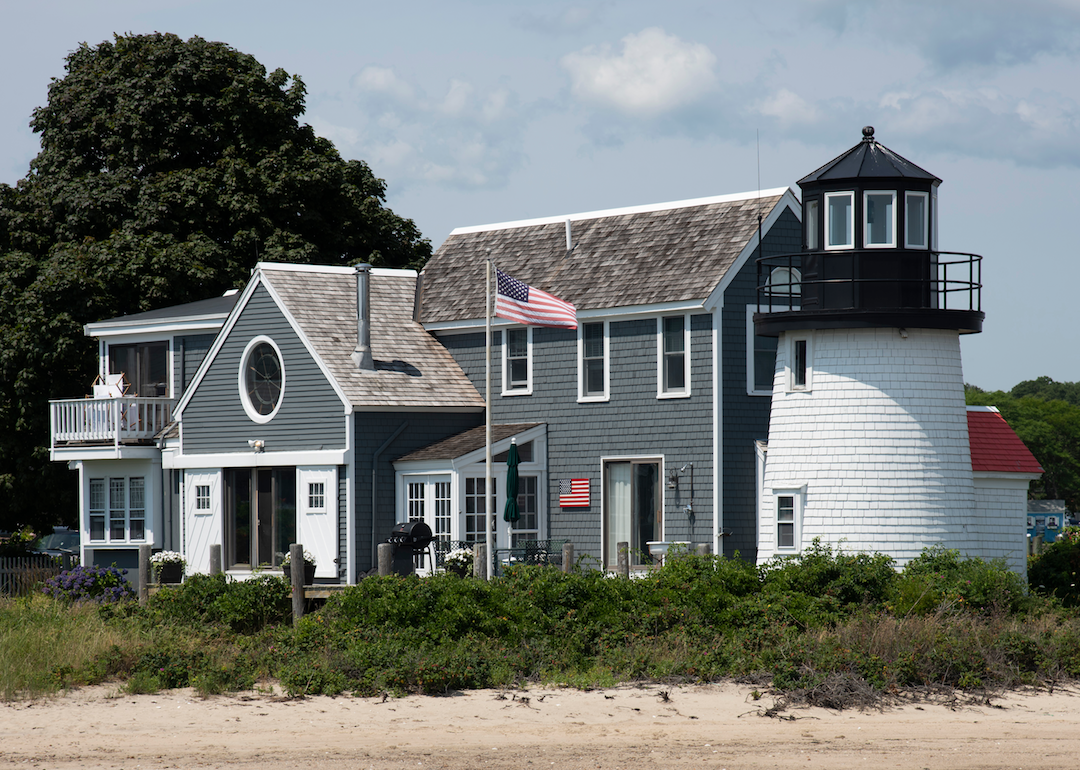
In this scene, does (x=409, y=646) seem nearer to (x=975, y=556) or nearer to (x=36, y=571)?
(x=975, y=556)

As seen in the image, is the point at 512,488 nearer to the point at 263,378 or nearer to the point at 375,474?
the point at 375,474

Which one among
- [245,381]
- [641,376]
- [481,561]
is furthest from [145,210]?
[481,561]

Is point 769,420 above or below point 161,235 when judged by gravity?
below

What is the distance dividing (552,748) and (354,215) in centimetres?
2556

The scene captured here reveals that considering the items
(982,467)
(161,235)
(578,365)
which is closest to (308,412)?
(578,365)

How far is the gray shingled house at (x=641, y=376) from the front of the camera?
27.4 m

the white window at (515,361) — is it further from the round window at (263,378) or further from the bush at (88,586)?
the bush at (88,586)

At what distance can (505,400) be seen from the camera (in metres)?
30.6

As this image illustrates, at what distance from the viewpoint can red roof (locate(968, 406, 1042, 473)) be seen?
81.6ft

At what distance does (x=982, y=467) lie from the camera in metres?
24.8

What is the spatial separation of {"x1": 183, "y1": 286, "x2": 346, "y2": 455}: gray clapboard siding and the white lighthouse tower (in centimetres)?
962

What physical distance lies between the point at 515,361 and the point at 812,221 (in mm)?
8407

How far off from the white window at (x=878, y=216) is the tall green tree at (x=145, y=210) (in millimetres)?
17997

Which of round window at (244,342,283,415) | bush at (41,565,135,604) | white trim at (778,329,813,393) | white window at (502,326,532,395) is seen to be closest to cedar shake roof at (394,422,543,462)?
white window at (502,326,532,395)
